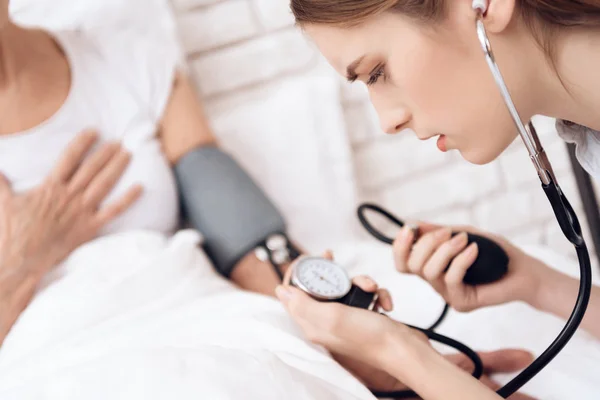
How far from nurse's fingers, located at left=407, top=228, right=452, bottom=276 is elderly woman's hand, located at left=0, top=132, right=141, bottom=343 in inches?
19.4

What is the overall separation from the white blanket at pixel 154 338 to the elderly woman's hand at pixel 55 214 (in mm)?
43

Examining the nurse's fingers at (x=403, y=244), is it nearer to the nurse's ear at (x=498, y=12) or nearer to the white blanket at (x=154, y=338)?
the white blanket at (x=154, y=338)

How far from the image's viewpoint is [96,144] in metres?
1.08

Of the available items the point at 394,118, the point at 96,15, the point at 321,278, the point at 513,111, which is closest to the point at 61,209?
the point at 96,15

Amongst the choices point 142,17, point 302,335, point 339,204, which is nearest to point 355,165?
point 339,204

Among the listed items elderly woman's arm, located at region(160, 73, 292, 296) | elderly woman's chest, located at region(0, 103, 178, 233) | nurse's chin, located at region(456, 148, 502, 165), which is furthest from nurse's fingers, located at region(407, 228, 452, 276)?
elderly woman's chest, located at region(0, 103, 178, 233)

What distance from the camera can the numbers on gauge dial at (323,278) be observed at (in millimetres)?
696

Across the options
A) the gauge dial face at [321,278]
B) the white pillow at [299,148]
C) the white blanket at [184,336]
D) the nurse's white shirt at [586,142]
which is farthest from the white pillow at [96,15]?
the nurse's white shirt at [586,142]

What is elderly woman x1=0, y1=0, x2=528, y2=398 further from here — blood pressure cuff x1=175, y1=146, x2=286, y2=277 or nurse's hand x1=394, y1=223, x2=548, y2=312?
nurse's hand x1=394, y1=223, x2=548, y2=312

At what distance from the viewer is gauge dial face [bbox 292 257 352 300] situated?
69cm

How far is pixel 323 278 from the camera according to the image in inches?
28.5

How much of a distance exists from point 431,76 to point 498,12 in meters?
0.08

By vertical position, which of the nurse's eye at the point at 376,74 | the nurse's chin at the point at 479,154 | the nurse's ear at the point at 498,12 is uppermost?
the nurse's ear at the point at 498,12

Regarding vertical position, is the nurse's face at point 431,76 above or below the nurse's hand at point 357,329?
above
